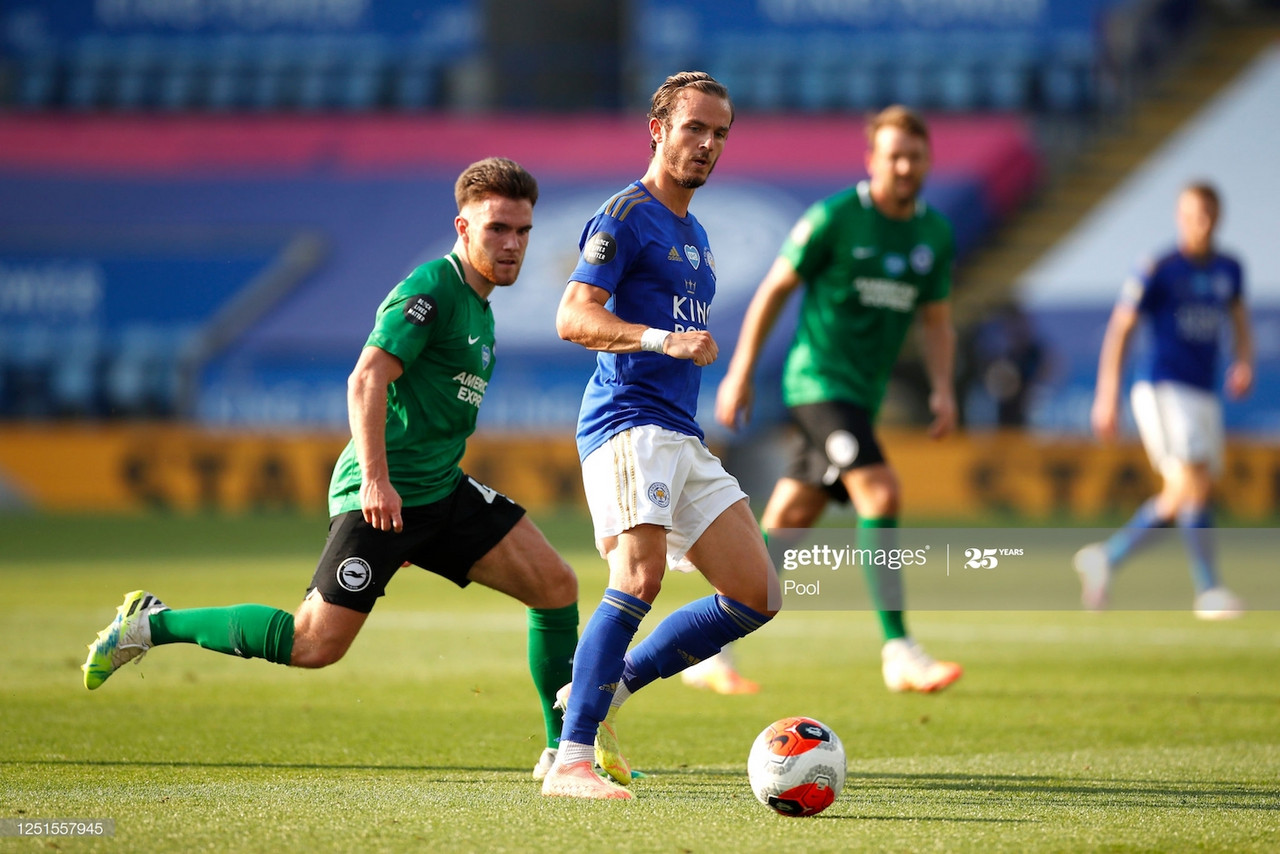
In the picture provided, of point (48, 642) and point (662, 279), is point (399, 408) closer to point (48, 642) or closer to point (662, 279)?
point (662, 279)

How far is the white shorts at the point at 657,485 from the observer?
4527mm

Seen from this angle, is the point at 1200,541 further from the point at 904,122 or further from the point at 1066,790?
the point at 1066,790

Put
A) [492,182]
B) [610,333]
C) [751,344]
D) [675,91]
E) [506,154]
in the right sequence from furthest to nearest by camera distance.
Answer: [506,154] < [751,344] < [492,182] < [675,91] < [610,333]

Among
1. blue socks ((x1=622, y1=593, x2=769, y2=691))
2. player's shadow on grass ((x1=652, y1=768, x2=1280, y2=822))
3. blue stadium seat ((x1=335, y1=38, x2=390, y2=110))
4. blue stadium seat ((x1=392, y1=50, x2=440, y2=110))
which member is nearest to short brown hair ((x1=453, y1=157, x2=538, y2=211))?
blue socks ((x1=622, y1=593, x2=769, y2=691))

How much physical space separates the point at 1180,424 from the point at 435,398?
623cm

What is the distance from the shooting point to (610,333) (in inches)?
172

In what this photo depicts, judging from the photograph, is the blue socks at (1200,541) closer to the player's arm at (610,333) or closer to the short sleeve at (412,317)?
the player's arm at (610,333)

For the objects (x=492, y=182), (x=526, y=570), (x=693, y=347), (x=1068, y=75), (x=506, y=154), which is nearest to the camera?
(x=693, y=347)

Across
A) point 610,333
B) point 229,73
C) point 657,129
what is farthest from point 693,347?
point 229,73

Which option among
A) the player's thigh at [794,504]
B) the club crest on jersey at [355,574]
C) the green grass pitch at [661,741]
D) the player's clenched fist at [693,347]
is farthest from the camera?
the player's thigh at [794,504]

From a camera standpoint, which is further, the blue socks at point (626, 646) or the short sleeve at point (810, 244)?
the short sleeve at point (810, 244)

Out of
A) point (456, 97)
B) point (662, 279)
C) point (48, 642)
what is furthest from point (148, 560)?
point (456, 97)

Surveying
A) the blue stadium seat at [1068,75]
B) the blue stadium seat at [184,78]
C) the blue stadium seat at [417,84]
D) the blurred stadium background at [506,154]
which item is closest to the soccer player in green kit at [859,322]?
the blurred stadium background at [506,154]

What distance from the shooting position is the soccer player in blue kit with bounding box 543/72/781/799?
451 centimetres
